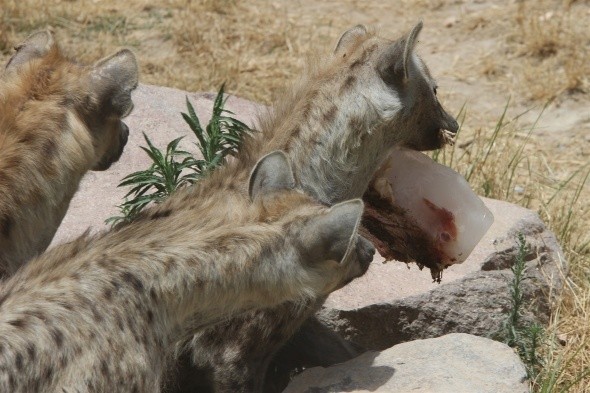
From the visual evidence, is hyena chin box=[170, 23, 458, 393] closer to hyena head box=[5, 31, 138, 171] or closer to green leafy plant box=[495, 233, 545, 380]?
hyena head box=[5, 31, 138, 171]

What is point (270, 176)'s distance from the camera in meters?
4.26

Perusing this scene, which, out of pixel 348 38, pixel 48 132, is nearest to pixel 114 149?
pixel 48 132

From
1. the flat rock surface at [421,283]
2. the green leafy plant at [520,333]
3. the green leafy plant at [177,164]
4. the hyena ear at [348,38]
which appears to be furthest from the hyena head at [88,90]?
the green leafy plant at [520,333]

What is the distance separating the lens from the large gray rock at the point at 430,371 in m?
4.42

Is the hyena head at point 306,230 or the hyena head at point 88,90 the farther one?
the hyena head at point 88,90

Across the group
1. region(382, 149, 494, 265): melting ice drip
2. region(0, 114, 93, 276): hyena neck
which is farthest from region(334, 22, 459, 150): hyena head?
region(0, 114, 93, 276): hyena neck

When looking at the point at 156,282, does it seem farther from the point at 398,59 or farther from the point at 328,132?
the point at 398,59

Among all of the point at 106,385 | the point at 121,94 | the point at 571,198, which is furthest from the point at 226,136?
the point at 571,198

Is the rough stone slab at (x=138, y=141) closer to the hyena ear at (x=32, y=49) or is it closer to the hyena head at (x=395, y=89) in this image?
the hyena ear at (x=32, y=49)

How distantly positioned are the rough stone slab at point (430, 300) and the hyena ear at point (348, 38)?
112cm

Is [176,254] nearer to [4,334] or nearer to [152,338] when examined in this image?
[152,338]

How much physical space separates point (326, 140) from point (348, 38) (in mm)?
587

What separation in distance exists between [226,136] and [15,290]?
1840mm

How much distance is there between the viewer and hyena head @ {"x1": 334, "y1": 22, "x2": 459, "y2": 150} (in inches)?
195
